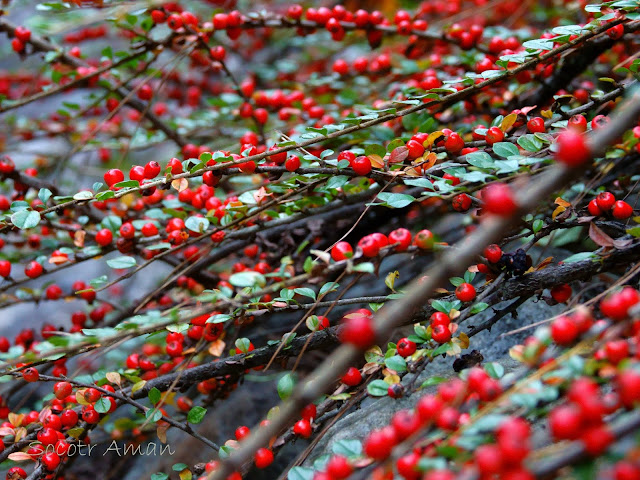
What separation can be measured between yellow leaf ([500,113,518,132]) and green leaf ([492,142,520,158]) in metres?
0.12

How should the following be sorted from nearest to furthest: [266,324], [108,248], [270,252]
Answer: [108,248] < [270,252] < [266,324]

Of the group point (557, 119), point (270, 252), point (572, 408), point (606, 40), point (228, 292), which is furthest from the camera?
point (270, 252)

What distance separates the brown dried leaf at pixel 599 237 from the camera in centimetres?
112

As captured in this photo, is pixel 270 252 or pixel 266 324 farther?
pixel 266 324

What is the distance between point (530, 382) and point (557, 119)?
2.60 ft

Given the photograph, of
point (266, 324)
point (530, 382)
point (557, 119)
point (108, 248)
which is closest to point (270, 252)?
point (266, 324)

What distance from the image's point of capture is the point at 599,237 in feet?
3.76

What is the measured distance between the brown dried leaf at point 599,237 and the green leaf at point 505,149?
0.78 feet

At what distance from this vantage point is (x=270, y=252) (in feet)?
5.68

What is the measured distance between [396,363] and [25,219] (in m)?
0.96

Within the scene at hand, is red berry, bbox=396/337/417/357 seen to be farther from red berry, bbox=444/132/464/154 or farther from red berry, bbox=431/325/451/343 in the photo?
red berry, bbox=444/132/464/154

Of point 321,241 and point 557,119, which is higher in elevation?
point 557,119

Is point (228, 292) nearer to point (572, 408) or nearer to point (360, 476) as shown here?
point (360, 476)

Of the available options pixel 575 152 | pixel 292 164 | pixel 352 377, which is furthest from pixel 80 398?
pixel 575 152
